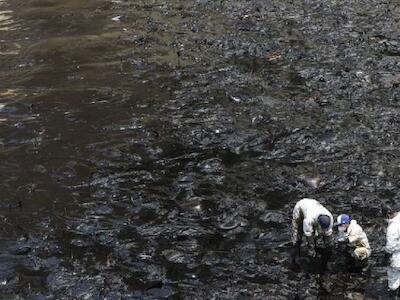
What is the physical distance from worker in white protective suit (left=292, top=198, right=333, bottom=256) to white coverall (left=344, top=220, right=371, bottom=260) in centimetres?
38

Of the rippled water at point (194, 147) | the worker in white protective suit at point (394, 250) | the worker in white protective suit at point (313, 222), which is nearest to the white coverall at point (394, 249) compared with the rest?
the worker in white protective suit at point (394, 250)

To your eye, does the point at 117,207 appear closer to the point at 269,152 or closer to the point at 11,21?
the point at 269,152

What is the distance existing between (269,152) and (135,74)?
718cm

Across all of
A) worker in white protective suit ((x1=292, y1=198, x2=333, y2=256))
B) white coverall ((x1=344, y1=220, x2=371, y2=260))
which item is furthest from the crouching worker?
worker in white protective suit ((x1=292, y1=198, x2=333, y2=256))

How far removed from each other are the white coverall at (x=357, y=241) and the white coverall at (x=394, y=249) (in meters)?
0.57

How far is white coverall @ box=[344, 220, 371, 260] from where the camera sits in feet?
37.0

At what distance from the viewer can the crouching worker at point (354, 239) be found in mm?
11273

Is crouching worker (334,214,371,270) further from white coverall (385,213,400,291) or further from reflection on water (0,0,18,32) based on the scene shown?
reflection on water (0,0,18,32)

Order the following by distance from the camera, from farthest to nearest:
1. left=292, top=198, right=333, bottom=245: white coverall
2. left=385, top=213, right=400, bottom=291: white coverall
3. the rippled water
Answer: the rippled water
left=292, top=198, right=333, bottom=245: white coverall
left=385, top=213, right=400, bottom=291: white coverall

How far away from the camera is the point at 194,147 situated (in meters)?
16.7

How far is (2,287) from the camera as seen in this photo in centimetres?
1222

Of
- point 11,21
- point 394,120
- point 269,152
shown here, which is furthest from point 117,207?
point 11,21

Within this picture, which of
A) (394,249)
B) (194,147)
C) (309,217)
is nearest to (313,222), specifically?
(309,217)

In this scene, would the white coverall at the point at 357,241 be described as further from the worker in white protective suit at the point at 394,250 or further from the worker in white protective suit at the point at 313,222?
the worker in white protective suit at the point at 394,250
